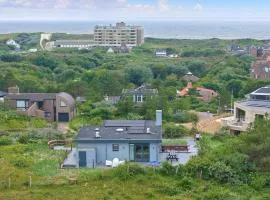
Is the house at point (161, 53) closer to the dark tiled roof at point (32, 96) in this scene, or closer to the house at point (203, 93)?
the house at point (203, 93)

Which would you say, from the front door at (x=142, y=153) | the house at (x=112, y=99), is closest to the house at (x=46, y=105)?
the house at (x=112, y=99)

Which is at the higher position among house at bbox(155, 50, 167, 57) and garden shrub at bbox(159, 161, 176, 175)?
house at bbox(155, 50, 167, 57)

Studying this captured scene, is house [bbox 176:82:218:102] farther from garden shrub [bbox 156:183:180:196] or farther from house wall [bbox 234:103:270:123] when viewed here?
garden shrub [bbox 156:183:180:196]

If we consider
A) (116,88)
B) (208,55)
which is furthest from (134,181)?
(208,55)

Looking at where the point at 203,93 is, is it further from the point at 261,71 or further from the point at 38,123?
the point at 38,123

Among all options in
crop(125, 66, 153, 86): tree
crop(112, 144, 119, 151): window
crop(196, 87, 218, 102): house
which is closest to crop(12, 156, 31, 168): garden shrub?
crop(112, 144, 119, 151): window
